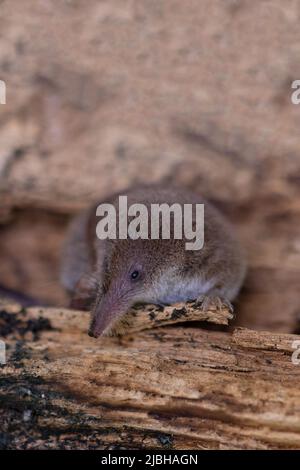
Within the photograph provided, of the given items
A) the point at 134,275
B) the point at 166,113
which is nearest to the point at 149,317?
the point at 134,275

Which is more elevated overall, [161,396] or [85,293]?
[85,293]

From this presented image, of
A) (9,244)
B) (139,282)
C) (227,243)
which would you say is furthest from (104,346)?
(9,244)

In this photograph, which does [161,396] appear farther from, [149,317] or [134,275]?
[134,275]

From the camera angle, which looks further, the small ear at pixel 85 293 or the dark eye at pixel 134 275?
the small ear at pixel 85 293

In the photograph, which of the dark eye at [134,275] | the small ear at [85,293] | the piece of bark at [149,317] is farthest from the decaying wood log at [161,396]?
the small ear at [85,293]

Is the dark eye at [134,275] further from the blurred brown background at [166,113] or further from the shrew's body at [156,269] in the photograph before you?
the blurred brown background at [166,113]
